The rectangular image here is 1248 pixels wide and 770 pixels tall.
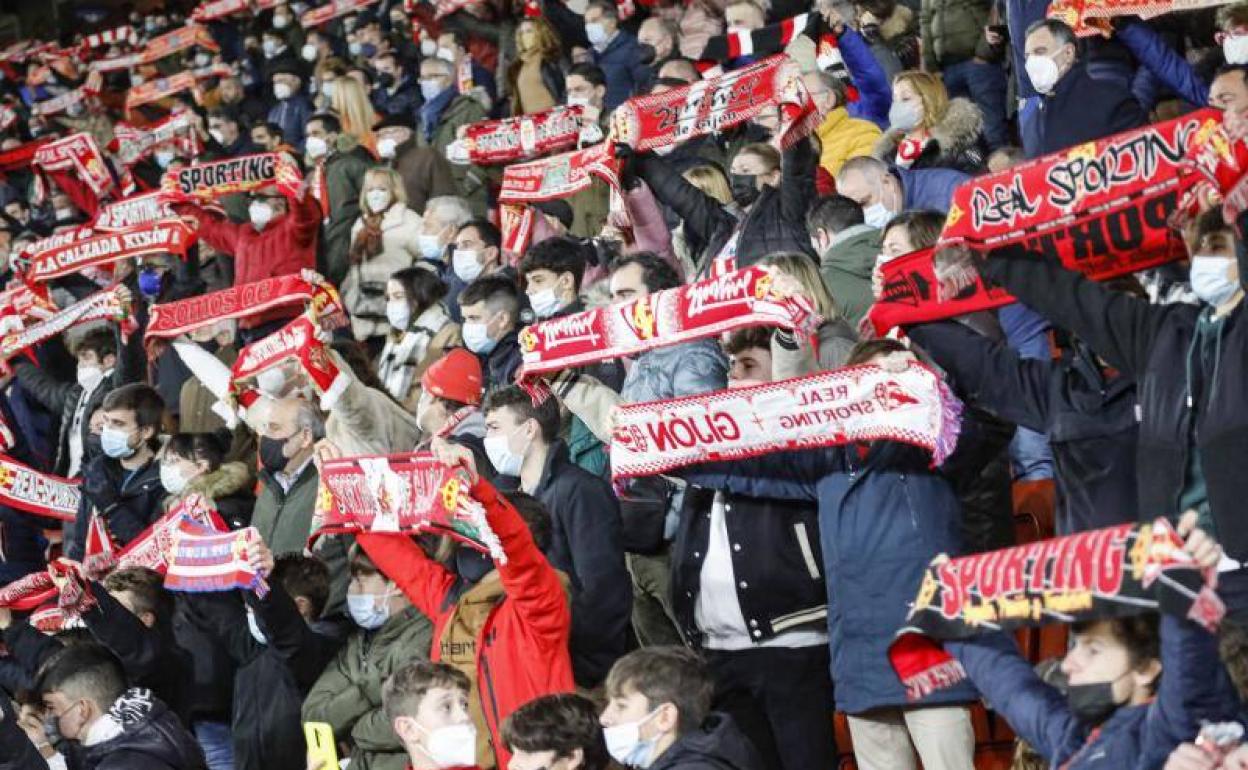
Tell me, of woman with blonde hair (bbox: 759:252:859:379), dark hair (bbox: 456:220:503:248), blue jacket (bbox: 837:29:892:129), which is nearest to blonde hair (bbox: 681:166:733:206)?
dark hair (bbox: 456:220:503:248)

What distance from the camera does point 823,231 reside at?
789cm

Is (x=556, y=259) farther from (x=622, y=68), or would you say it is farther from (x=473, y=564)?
(x=622, y=68)

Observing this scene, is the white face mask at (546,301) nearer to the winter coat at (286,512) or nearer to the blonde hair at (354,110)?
the winter coat at (286,512)

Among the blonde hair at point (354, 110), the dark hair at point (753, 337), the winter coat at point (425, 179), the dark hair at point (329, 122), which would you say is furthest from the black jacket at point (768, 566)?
the blonde hair at point (354, 110)

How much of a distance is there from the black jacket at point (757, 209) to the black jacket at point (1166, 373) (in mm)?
2552

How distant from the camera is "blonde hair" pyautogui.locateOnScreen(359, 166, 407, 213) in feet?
39.2

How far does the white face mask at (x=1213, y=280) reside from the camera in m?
4.94

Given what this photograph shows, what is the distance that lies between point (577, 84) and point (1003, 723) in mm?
6591

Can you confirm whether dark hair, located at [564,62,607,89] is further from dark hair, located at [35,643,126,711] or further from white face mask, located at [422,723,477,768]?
white face mask, located at [422,723,477,768]

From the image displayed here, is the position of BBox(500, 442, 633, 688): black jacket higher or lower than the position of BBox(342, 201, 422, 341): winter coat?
higher

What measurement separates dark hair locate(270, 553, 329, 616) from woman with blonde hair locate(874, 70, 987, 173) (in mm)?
3202

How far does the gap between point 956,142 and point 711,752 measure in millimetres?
4468

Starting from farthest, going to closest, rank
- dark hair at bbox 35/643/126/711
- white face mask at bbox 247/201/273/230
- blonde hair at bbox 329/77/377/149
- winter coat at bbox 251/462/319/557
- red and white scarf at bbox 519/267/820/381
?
blonde hair at bbox 329/77/377/149 < white face mask at bbox 247/201/273/230 < winter coat at bbox 251/462/319/557 < dark hair at bbox 35/643/126/711 < red and white scarf at bbox 519/267/820/381

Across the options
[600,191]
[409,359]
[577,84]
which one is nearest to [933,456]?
[409,359]
